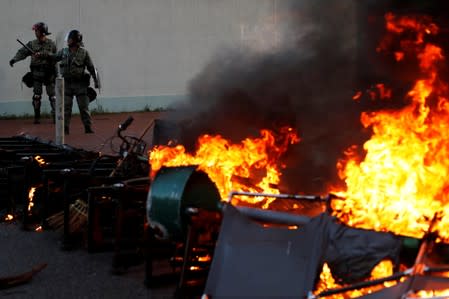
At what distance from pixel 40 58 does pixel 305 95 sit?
9.72m

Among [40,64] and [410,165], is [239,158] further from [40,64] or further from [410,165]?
[40,64]

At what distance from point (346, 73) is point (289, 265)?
321 centimetres

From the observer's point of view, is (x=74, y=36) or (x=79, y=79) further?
(x=79, y=79)

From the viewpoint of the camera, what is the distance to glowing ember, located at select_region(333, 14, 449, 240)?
14.5 feet

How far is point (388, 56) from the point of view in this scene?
19.9ft

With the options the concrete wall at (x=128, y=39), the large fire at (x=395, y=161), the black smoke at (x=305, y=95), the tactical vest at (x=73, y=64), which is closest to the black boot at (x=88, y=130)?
the tactical vest at (x=73, y=64)

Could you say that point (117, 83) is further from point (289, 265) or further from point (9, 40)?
point (289, 265)

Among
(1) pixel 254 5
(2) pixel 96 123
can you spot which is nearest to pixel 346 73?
(1) pixel 254 5

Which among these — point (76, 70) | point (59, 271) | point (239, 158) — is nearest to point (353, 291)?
point (239, 158)

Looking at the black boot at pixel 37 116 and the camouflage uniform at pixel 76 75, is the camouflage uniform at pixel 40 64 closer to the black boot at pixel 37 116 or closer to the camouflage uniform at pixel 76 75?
the black boot at pixel 37 116

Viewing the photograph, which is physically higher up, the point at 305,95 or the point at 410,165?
the point at 305,95

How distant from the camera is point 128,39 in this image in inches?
707

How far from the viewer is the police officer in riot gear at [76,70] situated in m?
13.8

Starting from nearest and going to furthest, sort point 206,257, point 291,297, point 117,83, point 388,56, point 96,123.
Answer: point 291,297 < point 206,257 < point 388,56 < point 96,123 < point 117,83
